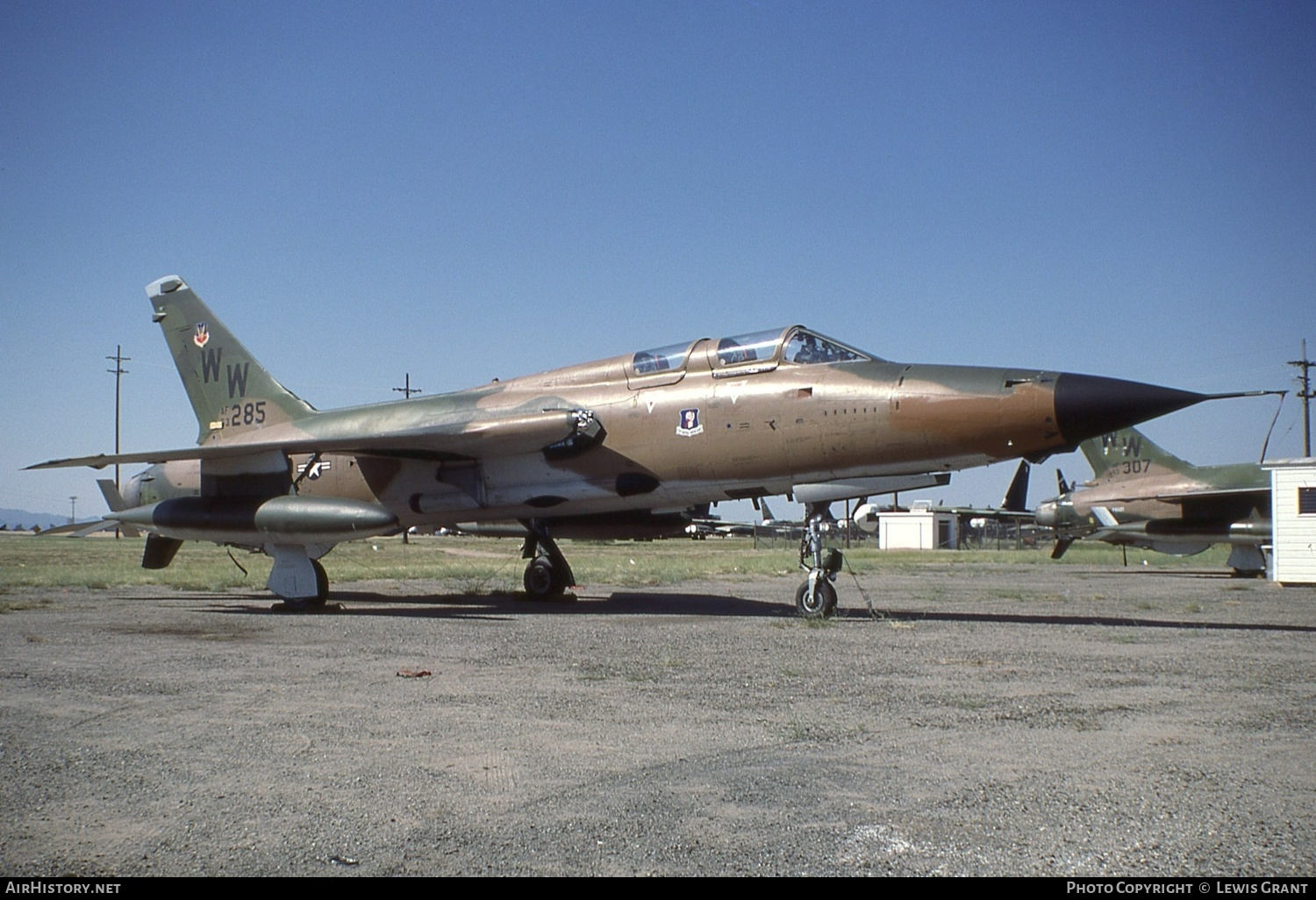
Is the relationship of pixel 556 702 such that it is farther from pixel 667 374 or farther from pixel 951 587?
pixel 951 587

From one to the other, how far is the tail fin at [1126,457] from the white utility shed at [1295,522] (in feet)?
25.4

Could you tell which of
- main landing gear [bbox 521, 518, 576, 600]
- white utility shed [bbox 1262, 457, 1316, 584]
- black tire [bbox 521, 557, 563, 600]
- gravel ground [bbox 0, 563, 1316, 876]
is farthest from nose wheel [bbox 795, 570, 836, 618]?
white utility shed [bbox 1262, 457, 1316, 584]

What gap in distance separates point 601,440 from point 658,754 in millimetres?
8695

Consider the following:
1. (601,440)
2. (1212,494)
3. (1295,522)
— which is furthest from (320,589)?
(1212,494)

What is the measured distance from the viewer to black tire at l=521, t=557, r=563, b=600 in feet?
54.2

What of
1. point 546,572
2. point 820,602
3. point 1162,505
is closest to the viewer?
point 820,602

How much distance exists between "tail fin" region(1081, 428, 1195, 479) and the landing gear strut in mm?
21097

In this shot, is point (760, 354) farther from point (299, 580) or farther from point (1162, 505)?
point (1162, 505)

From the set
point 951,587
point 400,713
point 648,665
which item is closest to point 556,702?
point 400,713

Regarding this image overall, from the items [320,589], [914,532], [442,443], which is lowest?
[914,532]

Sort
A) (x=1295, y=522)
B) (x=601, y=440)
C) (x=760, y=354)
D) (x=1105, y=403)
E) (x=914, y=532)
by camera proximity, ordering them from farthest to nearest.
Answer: (x=914, y=532)
(x=1295, y=522)
(x=601, y=440)
(x=760, y=354)
(x=1105, y=403)

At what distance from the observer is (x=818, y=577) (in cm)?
1232

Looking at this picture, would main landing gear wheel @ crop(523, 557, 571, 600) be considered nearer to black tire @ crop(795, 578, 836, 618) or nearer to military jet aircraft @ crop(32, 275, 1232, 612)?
military jet aircraft @ crop(32, 275, 1232, 612)

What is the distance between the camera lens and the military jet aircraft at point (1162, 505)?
27.9 m
